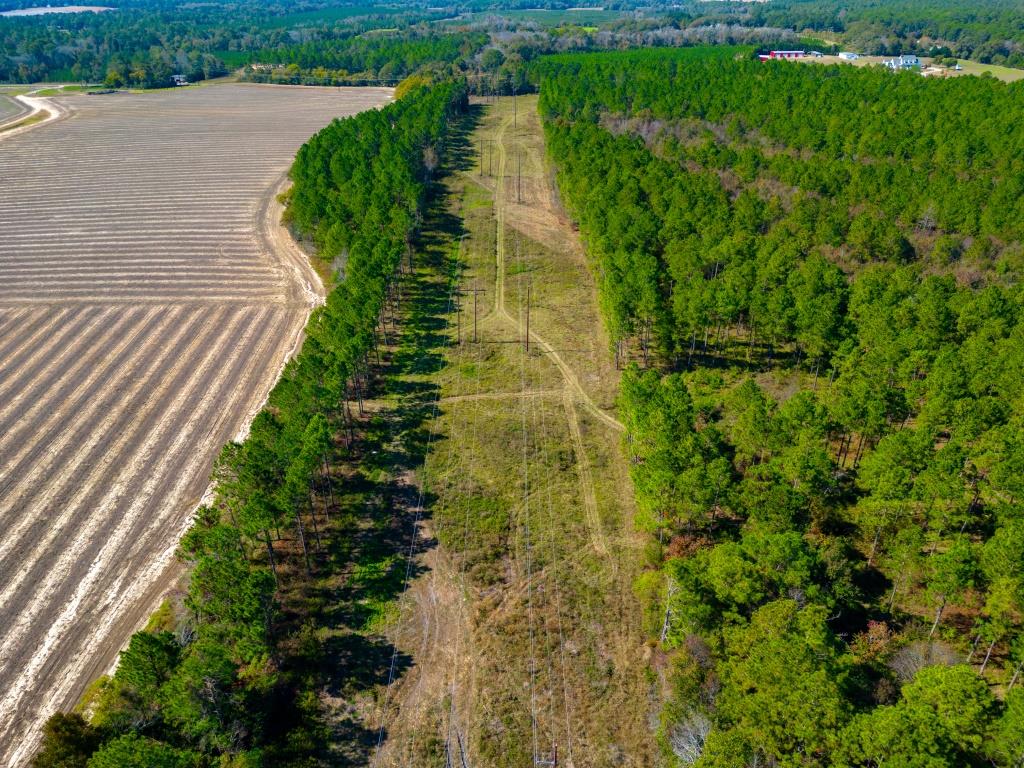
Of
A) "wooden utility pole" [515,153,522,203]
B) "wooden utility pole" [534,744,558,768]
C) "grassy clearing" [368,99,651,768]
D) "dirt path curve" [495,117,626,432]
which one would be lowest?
"wooden utility pole" [534,744,558,768]

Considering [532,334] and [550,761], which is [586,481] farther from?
[532,334]

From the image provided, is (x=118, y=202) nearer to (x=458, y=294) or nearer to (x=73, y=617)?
(x=458, y=294)

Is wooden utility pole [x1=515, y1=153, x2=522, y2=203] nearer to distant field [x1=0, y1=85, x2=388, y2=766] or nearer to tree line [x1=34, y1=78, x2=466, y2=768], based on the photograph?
distant field [x1=0, y1=85, x2=388, y2=766]

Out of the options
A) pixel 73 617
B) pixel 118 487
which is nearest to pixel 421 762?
pixel 73 617

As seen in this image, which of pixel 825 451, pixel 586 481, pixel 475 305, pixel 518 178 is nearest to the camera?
pixel 825 451

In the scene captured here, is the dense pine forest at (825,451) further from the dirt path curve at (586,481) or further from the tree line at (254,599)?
the tree line at (254,599)

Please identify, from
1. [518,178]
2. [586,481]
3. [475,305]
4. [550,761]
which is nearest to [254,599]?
[550,761]

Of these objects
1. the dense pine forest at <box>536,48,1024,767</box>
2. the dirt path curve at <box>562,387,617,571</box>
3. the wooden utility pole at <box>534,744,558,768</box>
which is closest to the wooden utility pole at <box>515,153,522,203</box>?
the dense pine forest at <box>536,48,1024,767</box>
